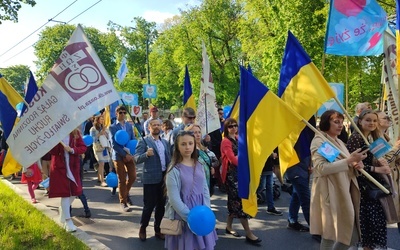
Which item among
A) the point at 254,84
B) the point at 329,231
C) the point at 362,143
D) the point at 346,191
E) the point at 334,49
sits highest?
the point at 334,49

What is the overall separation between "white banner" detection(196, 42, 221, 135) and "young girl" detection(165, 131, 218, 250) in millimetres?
2936

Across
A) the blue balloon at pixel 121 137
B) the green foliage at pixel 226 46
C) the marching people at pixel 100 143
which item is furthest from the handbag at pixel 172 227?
the green foliage at pixel 226 46

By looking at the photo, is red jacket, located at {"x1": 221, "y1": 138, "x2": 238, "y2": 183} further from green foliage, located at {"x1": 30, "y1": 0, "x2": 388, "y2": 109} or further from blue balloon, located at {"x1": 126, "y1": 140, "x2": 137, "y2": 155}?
green foliage, located at {"x1": 30, "y1": 0, "x2": 388, "y2": 109}

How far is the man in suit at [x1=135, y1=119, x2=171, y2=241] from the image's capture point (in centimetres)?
494

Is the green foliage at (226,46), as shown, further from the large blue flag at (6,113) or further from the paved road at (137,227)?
the large blue flag at (6,113)

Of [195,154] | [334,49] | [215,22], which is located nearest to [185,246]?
[195,154]

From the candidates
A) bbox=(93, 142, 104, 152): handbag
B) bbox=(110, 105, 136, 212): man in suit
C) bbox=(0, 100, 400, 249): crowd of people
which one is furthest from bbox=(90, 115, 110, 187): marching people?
bbox=(0, 100, 400, 249): crowd of people

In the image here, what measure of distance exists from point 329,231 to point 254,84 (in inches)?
65.1

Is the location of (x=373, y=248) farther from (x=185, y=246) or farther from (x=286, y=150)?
(x=185, y=246)

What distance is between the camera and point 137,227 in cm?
565

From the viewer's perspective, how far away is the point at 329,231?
3389mm

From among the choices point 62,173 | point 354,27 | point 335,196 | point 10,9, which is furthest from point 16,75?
point 335,196

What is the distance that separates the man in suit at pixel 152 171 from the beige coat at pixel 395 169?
289cm

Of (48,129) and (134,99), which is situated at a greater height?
(134,99)
